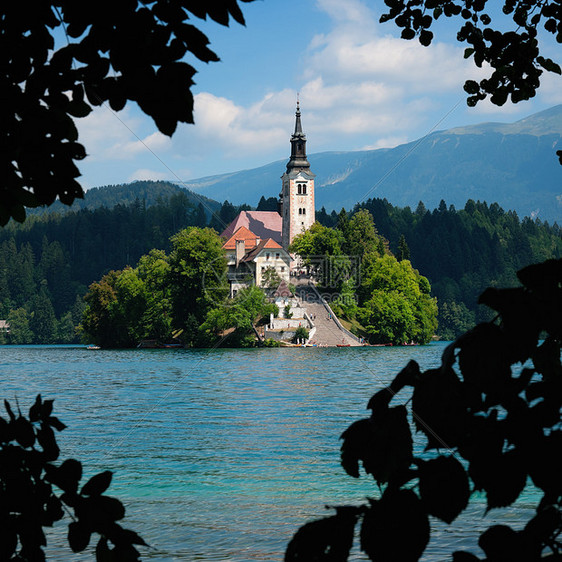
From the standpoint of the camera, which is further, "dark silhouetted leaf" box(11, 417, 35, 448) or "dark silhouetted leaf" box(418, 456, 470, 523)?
"dark silhouetted leaf" box(11, 417, 35, 448)

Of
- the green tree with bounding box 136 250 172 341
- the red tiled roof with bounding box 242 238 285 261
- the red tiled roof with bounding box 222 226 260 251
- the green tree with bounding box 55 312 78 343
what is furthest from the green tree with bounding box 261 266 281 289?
the green tree with bounding box 55 312 78 343

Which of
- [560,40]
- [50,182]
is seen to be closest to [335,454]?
[560,40]

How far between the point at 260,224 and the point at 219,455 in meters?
97.2

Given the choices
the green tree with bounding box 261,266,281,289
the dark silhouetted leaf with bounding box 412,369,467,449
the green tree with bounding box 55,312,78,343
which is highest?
the green tree with bounding box 261,266,281,289

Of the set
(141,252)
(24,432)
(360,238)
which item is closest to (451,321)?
(360,238)

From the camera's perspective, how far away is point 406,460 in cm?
204

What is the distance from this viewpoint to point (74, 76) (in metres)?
2.38

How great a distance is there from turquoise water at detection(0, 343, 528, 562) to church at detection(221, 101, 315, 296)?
5120 cm

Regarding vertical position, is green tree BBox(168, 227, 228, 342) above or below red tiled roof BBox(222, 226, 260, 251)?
below

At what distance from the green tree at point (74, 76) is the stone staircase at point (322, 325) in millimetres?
80411

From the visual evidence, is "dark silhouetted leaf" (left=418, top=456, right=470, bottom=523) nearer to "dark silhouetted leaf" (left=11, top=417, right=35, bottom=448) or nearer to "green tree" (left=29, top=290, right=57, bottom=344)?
Result: "dark silhouetted leaf" (left=11, top=417, right=35, bottom=448)

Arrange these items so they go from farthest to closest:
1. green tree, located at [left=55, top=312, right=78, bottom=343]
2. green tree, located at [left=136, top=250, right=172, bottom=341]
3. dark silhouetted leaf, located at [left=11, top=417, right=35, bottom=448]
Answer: green tree, located at [left=55, top=312, right=78, bottom=343] < green tree, located at [left=136, top=250, right=172, bottom=341] < dark silhouetted leaf, located at [left=11, top=417, right=35, bottom=448]

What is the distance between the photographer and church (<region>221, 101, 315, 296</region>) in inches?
3674

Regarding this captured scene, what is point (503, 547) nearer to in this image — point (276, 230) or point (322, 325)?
point (322, 325)
